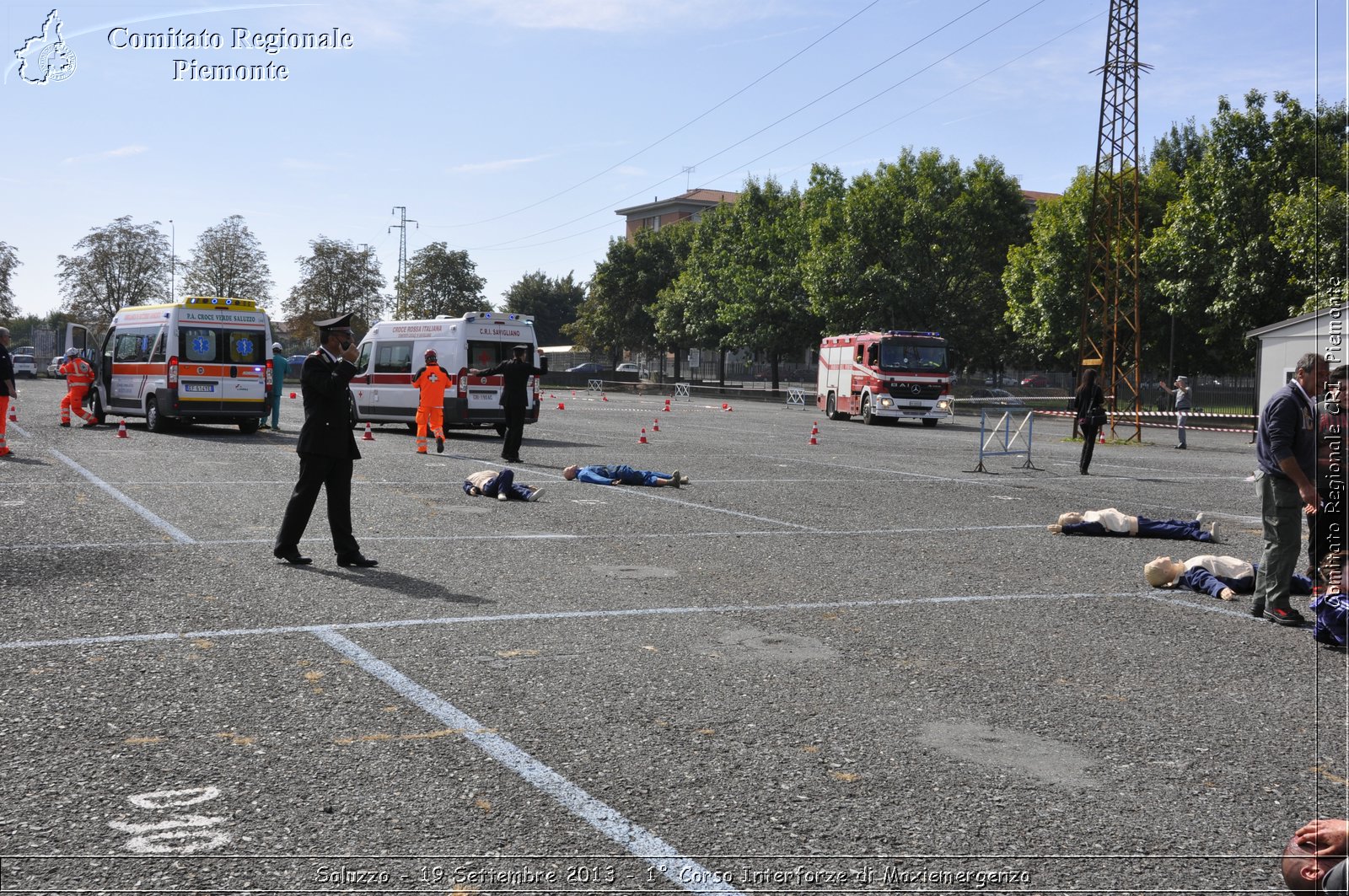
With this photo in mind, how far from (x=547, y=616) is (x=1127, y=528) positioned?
22.4 ft

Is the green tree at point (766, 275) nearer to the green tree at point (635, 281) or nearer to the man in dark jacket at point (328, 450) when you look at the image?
the green tree at point (635, 281)

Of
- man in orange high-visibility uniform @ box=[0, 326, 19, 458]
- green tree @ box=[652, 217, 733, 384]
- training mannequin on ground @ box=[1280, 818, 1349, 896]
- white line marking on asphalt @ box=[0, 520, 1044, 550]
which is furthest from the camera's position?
green tree @ box=[652, 217, 733, 384]

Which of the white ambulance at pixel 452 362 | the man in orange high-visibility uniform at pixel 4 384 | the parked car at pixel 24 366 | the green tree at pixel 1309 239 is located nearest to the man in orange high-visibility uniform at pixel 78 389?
the white ambulance at pixel 452 362

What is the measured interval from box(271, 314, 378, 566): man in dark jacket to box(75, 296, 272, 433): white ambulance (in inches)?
593

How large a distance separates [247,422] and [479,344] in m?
5.10

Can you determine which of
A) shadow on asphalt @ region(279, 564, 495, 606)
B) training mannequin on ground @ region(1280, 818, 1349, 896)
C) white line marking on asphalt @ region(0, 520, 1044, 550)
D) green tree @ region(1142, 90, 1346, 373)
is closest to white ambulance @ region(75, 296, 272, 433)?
white line marking on asphalt @ region(0, 520, 1044, 550)

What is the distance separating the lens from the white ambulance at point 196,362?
22953 mm

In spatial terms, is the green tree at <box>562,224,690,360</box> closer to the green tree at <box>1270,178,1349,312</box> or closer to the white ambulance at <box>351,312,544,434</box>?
the green tree at <box>1270,178,1349,312</box>

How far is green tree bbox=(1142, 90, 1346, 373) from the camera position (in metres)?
43.5

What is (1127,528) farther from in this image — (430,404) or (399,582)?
(430,404)

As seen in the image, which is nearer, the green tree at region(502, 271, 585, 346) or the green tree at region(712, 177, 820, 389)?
the green tree at region(712, 177, 820, 389)

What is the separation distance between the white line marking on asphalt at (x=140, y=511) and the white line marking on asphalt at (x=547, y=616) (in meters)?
3.69

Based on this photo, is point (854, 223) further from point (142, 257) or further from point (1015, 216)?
point (142, 257)

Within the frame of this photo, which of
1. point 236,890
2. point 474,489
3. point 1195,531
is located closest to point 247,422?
point 474,489
